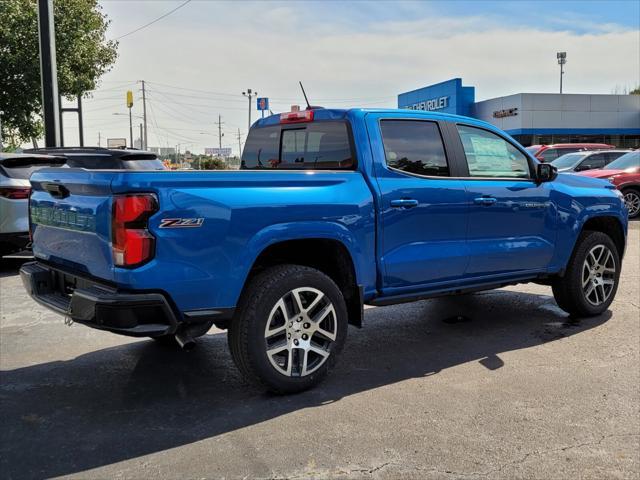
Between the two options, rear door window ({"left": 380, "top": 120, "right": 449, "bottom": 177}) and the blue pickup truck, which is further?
rear door window ({"left": 380, "top": 120, "right": 449, "bottom": 177})

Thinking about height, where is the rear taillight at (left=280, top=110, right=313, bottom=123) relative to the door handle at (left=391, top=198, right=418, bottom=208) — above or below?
above

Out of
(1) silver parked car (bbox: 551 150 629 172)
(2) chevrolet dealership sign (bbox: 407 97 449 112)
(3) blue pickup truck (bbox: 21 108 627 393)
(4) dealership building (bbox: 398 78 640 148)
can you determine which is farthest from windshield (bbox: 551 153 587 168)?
(2) chevrolet dealership sign (bbox: 407 97 449 112)

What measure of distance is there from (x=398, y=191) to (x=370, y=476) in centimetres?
211

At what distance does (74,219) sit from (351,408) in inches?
81.6

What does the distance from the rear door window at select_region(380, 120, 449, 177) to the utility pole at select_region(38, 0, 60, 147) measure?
10572 mm

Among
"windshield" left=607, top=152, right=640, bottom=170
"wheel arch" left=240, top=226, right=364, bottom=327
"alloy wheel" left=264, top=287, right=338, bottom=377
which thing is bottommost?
"alloy wheel" left=264, top=287, right=338, bottom=377

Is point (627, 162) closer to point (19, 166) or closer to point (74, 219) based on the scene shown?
point (19, 166)

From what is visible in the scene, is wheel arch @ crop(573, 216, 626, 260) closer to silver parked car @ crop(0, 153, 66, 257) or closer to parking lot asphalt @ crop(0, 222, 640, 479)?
parking lot asphalt @ crop(0, 222, 640, 479)

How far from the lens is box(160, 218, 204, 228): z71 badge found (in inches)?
135

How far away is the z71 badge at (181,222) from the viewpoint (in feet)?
11.3

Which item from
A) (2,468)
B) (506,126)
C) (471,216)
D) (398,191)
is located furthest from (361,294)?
(506,126)

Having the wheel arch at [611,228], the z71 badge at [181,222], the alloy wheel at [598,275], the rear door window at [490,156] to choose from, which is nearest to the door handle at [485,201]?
the rear door window at [490,156]

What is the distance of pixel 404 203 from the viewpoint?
4.47 metres

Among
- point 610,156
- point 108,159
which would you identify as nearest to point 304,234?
point 108,159
